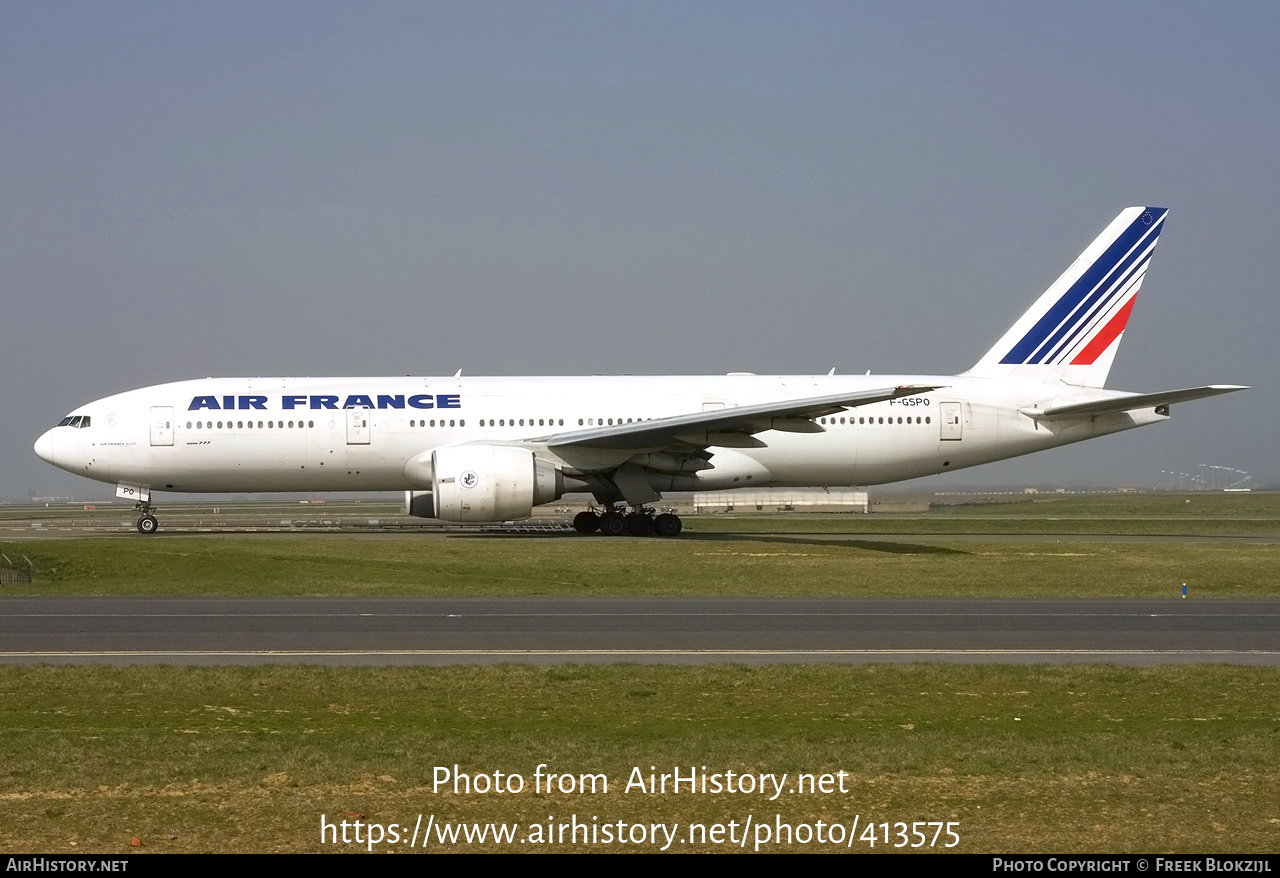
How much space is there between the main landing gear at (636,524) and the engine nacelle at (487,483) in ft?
9.21

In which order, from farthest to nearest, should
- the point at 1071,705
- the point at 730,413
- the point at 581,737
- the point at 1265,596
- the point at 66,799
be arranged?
the point at 730,413
the point at 1265,596
the point at 1071,705
the point at 581,737
the point at 66,799

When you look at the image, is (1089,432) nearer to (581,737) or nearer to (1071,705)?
(1071,705)

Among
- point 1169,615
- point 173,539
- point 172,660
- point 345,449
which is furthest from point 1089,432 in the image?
point 172,660

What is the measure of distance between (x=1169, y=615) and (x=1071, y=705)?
7989 millimetres

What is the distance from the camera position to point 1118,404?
3338 centimetres

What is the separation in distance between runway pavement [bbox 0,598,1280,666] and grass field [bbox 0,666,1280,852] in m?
1.27

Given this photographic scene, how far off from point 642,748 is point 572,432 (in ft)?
76.3

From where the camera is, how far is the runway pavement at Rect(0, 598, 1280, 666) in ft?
46.8

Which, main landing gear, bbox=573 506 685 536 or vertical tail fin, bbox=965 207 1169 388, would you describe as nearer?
main landing gear, bbox=573 506 685 536

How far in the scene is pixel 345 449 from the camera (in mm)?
32875

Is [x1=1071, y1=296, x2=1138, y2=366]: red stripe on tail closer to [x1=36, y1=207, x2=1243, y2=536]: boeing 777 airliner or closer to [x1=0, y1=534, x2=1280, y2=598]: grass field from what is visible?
[x1=36, y1=207, x2=1243, y2=536]: boeing 777 airliner

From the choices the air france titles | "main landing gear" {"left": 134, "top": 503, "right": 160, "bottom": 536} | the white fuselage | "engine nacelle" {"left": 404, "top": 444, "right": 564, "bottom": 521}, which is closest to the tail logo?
the white fuselage

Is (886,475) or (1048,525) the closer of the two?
(886,475)
